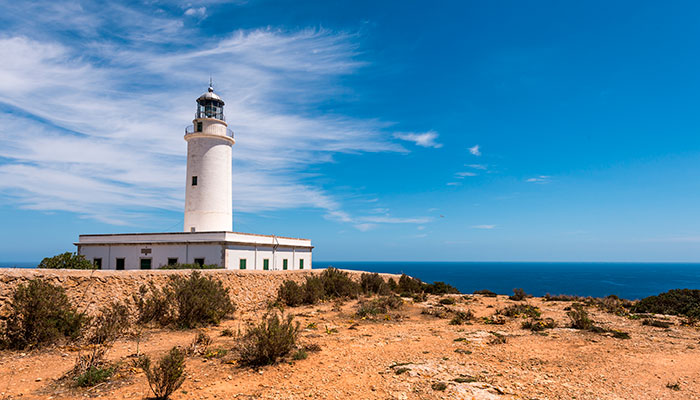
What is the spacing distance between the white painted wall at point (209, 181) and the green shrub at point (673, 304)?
981 inches

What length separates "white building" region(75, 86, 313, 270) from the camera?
2492cm

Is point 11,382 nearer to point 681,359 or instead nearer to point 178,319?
point 178,319

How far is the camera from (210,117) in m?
29.7

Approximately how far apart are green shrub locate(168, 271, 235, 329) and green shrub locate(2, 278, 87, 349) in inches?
109

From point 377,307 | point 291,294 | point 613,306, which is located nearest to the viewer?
point 377,307

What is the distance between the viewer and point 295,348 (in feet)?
29.0

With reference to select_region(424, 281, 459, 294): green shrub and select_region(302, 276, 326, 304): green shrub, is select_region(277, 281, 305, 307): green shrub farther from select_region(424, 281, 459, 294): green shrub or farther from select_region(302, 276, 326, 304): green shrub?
select_region(424, 281, 459, 294): green shrub

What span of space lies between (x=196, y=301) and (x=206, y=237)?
45.0 ft

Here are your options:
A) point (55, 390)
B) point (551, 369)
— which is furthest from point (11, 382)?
point (551, 369)

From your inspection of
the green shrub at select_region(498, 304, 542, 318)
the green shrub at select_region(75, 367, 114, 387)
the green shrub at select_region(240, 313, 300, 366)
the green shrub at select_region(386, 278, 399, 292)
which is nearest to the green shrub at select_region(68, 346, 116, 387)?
the green shrub at select_region(75, 367, 114, 387)

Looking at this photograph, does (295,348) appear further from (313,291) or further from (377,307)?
(313,291)

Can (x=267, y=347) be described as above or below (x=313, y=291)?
below

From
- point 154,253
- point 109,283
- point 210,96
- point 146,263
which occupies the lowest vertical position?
Result: point 109,283

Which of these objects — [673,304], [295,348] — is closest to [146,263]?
[295,348]
